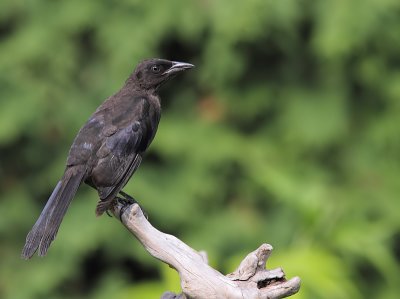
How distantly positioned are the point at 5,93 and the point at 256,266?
3.45m

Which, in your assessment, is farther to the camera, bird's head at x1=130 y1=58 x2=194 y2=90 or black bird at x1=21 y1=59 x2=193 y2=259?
bird's head at x1=130 y1=58 x2=194 y2=90

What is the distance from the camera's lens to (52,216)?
14.0 feet

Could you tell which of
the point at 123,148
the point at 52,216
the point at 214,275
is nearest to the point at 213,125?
the point at 123,148

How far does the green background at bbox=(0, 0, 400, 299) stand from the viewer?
6664 millimetres

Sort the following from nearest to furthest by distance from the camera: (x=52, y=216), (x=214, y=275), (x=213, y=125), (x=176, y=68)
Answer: (x=214, y=275)
(x=52, y=216)
(x=176, y=68)
(x=213, y=125)

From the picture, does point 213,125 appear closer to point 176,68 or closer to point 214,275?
point 176,68

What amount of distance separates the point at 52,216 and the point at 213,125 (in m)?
2.93

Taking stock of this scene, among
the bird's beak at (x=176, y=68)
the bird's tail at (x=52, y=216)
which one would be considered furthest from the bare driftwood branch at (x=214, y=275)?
the bird's beak at (x=176, y=68)

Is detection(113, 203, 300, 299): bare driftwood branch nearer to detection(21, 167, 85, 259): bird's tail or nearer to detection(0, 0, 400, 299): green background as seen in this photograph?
detection(21, 167, 85, 259): bird's tail

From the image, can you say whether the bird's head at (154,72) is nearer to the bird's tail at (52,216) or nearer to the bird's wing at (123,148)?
the bird's wing at (123,148)

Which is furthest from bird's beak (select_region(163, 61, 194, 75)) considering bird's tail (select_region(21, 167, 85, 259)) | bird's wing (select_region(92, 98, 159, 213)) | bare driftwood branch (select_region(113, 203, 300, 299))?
bare driftwood branch (select_region(113, 203, 300, 299))

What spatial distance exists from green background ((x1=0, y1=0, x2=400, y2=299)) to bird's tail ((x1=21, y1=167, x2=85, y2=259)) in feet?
6.88

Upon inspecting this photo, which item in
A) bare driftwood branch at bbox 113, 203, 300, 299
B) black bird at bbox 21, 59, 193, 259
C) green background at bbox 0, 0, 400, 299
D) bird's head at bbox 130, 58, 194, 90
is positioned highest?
green background at bbox 0, 0, 400, 299

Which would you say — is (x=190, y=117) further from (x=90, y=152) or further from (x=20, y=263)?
(x=90, y=152)
